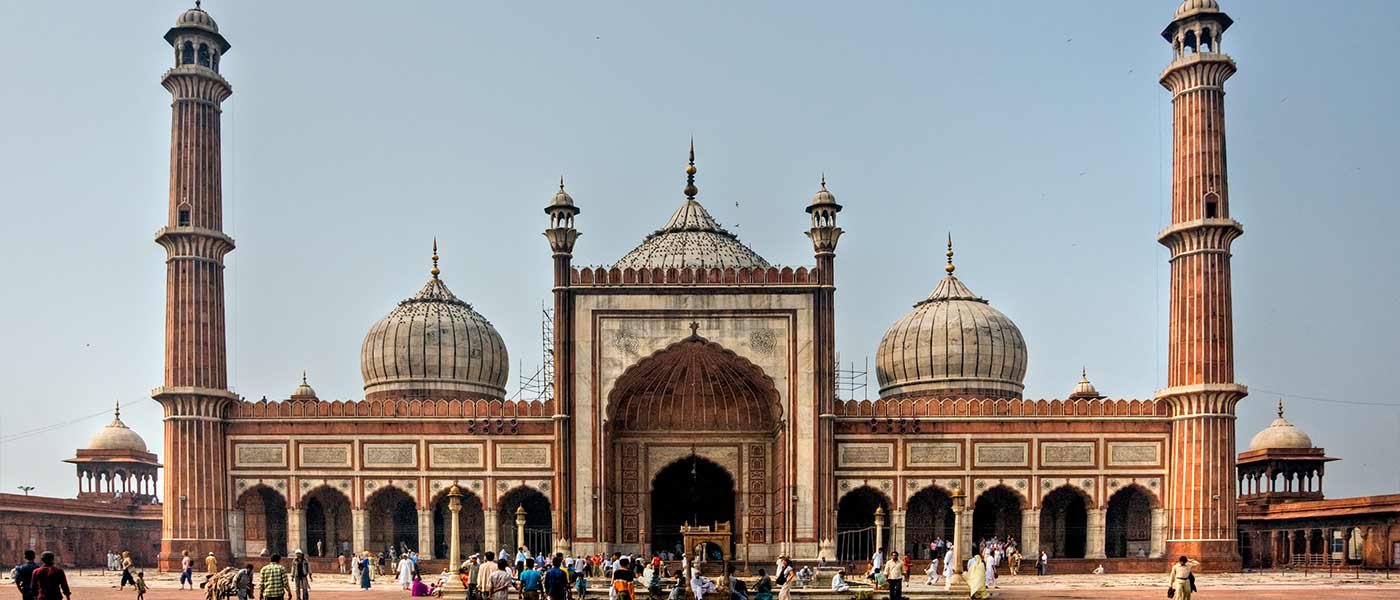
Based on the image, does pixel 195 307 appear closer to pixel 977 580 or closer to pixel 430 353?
pixel 430 353

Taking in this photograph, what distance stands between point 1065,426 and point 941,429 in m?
2.89

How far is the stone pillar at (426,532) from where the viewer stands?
112ft

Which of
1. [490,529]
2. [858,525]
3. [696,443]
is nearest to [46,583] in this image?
[490,529]

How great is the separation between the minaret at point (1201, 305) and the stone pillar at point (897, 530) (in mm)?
6104

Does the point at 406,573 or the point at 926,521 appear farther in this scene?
the point at 926,521

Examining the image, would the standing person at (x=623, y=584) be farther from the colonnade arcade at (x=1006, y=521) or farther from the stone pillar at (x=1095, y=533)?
the stone pillar at (x=1095, y=533)

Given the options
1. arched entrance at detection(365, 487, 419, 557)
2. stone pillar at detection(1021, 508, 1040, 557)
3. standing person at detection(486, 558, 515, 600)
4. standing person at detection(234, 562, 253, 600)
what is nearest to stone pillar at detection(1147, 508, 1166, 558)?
stone pillar at detection(1021, 508, 1040, 557)

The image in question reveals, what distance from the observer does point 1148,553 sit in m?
35.2

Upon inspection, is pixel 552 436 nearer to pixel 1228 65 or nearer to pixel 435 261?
pixel 435 261

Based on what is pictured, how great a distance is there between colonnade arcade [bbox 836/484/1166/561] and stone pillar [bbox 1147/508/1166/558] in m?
0.10

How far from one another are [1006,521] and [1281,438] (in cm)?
1380

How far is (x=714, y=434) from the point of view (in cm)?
3562

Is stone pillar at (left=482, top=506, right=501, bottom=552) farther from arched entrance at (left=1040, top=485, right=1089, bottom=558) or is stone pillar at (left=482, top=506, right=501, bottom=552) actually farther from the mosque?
arched entrance at (left=1040, top=485, right=1089, bottom=558)

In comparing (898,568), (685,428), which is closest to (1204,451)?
(685,428)
